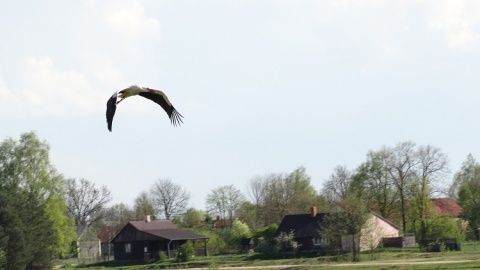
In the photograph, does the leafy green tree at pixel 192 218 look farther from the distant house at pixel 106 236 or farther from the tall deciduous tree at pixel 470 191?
the tall deciduous tree at pixel 470 191

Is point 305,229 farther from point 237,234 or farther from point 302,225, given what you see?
point 237,234

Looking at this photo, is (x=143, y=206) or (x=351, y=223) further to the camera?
(x=143, y=206)

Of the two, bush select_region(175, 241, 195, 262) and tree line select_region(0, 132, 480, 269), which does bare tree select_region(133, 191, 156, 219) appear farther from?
bush select_region(175, 241, 195, 262)

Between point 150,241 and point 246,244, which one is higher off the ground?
point 150,241

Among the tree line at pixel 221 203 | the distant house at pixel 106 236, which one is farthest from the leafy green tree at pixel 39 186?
the distant house at pixel 106 236

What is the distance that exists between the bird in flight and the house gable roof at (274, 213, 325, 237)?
60.8 m

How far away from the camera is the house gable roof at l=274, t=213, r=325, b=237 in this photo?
79875mm

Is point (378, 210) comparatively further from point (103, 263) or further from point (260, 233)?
point (103, 263)

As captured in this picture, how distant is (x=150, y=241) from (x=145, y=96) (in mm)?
71851

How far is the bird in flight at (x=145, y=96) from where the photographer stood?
55.0ft

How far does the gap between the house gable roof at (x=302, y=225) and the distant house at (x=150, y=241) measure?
889 centimetres

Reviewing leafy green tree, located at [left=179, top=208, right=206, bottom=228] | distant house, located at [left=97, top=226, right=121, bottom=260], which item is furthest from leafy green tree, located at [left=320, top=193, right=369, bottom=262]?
distant house, located at [left=97, top=226, right=121, bottom=260]

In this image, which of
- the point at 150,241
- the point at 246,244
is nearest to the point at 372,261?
the point at 246,244

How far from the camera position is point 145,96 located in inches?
734
